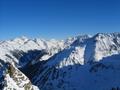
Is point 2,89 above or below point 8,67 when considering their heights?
below

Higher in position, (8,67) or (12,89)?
(8,67)

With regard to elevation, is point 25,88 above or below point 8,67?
below
